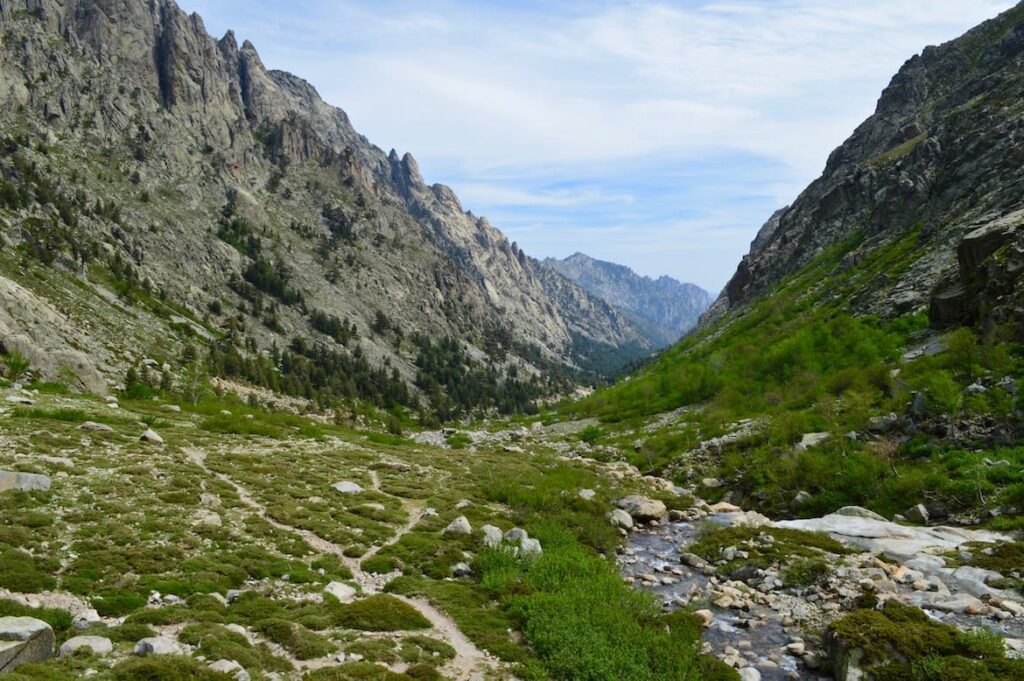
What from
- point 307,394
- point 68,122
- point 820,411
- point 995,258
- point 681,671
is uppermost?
point 68,122

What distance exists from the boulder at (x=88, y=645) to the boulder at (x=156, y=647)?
1.98ft

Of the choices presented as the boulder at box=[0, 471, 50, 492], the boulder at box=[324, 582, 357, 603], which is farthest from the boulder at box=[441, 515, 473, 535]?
the boulder at box=[0, 471, 50, 492]

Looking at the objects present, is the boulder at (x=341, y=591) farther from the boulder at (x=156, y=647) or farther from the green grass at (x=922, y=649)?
the green grass at (x=922, y=649)

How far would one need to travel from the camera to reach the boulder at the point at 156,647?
13.1 metres

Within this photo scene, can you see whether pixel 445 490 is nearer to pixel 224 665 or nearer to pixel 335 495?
pixel 335 495

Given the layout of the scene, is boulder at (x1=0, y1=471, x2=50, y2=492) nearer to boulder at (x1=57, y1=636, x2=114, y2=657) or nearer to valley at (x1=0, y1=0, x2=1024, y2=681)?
valley at (x1=0, y1=0, x2=1024, y2=681)

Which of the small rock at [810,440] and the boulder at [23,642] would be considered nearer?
the boulder at [23,642]

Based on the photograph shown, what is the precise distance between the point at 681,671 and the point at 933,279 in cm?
6092

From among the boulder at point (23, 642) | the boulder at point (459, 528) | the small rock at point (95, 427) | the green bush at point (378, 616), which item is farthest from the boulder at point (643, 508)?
the small rock at point (95, 427)

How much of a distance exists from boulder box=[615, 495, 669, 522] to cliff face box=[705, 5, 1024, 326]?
27.2 m

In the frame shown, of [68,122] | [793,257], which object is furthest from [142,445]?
[68,122]

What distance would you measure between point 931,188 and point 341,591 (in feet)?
342

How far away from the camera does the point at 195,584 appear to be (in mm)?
17359

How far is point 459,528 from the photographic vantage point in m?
27.0
